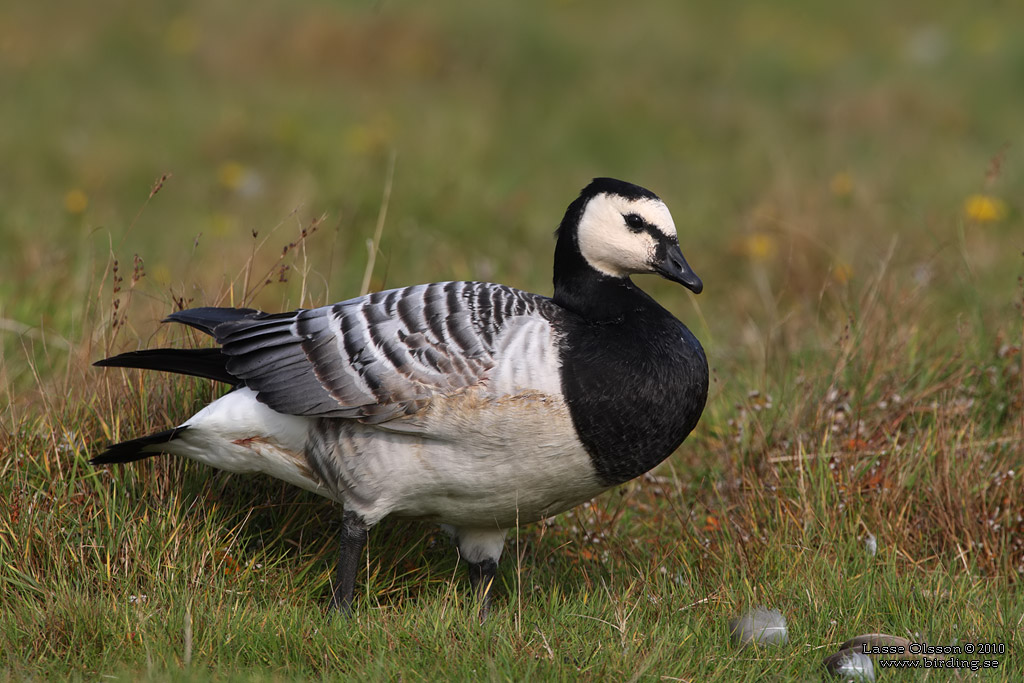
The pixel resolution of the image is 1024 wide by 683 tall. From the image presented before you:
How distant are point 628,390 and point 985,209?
3.77 metres

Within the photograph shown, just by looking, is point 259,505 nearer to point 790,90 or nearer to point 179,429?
point 179,429

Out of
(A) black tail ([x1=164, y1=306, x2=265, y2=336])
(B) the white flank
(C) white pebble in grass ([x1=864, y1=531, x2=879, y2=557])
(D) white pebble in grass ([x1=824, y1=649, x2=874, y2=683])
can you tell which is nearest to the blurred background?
(A) black tail ([x1=164, y1=306, x2=265, y2=336])

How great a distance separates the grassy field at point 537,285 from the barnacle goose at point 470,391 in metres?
0.35

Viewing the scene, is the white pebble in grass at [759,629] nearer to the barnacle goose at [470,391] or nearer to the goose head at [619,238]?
the barnacle goose at [470,391]

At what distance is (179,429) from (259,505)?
1.83 ft

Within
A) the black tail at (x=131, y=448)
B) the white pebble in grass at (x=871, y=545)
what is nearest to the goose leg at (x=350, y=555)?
the black tail at (x=131, y=448)

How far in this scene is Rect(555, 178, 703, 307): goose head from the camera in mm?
4254

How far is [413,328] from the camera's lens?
4.14m

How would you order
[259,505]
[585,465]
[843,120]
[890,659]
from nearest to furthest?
[890,659], [585,465], [259,505], [843,120]

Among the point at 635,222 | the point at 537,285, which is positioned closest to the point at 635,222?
the point at 635,222

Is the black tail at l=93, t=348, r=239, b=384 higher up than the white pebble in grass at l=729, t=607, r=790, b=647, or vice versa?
the black tail at l=93, t=348, r=239, b=384

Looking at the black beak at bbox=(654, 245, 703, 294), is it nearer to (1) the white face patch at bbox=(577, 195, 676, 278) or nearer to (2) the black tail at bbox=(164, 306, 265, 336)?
(1) the white face patch at bbox=(577, 195, 676, 278)

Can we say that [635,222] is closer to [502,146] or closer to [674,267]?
[674,267]

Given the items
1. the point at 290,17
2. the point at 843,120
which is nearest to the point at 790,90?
the point at 843,120
